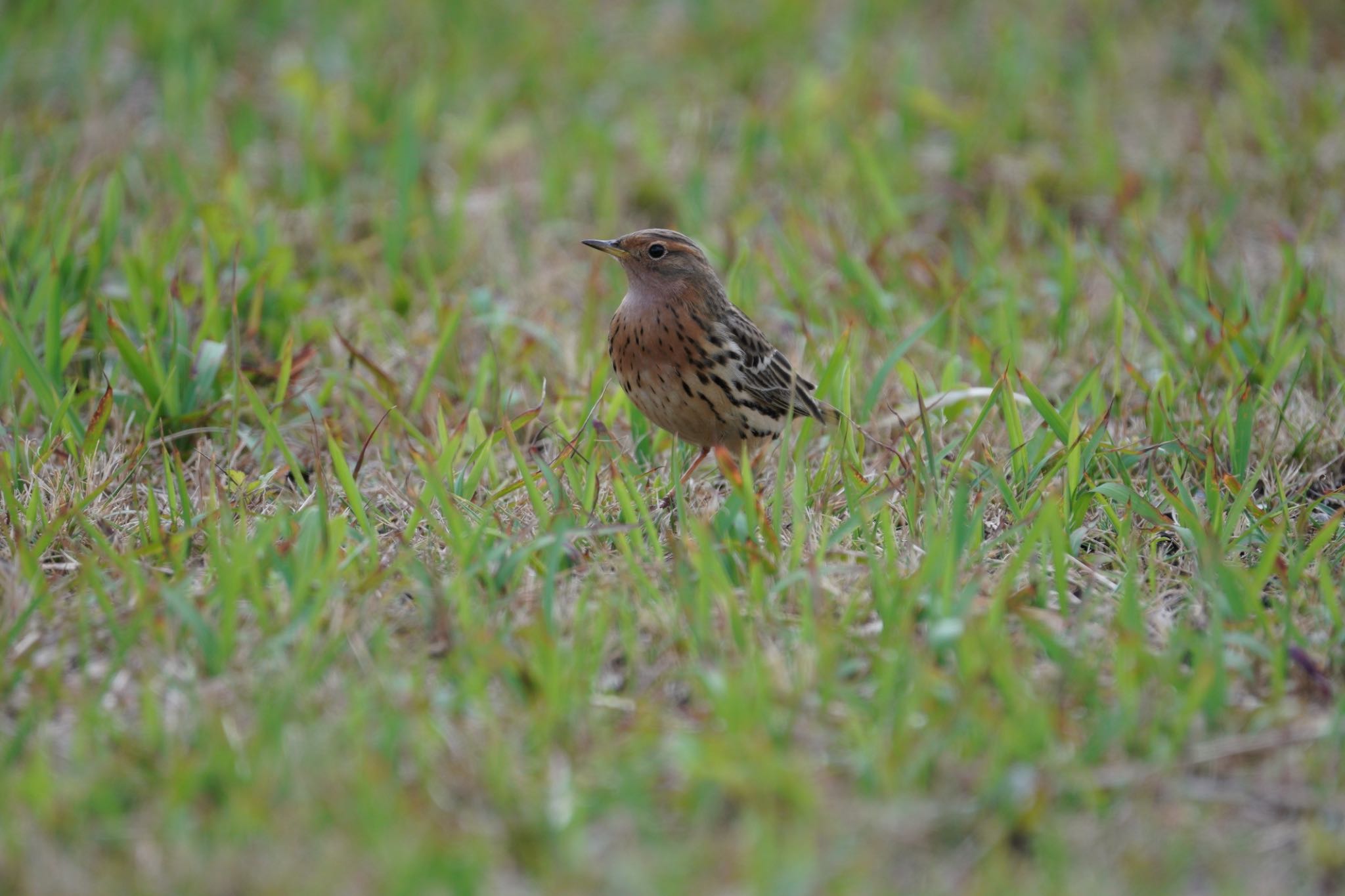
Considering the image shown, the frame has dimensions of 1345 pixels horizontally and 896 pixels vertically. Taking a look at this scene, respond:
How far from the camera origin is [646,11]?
955cm

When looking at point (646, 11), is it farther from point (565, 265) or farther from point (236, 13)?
point (565, 265)

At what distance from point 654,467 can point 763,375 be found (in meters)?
0.52

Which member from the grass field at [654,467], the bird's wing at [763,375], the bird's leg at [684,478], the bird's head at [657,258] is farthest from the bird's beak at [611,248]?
the bird's leg at [684,478]

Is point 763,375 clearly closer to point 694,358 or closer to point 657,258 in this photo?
point 694,358

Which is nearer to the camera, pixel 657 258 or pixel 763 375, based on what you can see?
pixel 763 375

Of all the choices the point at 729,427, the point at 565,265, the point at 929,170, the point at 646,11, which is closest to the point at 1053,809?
the point at 729,427

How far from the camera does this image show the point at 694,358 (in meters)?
4.78


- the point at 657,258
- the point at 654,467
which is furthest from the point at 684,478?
the point at 657,258

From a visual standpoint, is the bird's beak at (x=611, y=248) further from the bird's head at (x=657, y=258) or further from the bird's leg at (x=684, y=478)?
the bird's leg at (x=684, y=478)

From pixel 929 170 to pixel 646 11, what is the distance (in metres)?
2.84

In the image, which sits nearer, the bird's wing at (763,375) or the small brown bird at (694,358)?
the small brown bird at (694,358)

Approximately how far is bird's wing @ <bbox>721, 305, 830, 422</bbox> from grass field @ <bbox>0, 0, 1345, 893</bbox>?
0.48 feet

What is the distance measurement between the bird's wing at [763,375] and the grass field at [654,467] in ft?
0.48

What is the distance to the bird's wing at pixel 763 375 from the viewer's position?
4.88 metres
